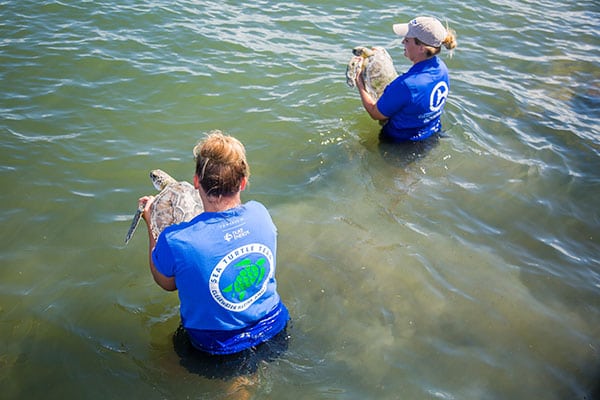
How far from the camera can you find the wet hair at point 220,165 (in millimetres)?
3148

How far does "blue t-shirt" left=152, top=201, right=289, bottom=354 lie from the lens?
128 inches

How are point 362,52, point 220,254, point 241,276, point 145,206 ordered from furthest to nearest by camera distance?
point 362,52, point 145,206, point 241,276, point 220,254

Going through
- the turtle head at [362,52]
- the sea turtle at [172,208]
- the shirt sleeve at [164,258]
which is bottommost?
the sea turtle at [172,208]

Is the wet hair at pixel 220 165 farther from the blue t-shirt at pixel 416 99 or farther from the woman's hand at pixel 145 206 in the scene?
the blue t-shirt at pixel 416 99

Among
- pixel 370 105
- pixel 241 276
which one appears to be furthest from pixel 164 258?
pixel 370 105

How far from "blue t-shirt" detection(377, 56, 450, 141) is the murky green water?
29 cm

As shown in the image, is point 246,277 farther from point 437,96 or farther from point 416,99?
point 437,96

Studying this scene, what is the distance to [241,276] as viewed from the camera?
340cm

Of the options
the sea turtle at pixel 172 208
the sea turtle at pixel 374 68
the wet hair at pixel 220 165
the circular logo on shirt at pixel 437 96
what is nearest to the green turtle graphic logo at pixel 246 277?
the wet hair at pixel 220 165

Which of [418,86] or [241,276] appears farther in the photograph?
[418,86]

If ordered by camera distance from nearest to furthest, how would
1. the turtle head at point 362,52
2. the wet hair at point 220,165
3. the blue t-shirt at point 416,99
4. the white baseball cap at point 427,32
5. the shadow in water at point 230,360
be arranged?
the wet hair at point 220,165 < the shadow in water at point 230,360 < the white baseball cap at point 427,32 < the blue t-shirt at point 416,99 < the turtle head at point 362,52

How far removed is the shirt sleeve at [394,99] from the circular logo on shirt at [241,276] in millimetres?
3356

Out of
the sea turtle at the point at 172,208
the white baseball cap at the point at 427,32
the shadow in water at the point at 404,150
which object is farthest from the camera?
the shadow in water at the point at 404,150

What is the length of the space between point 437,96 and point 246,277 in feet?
12.8
